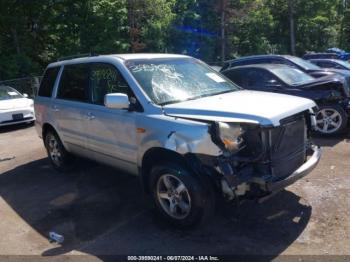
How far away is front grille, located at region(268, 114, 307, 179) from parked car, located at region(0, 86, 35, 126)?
30.3 ft

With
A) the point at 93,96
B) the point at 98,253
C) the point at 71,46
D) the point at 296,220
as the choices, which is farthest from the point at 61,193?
the point at 71,46

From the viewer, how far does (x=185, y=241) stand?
438cm

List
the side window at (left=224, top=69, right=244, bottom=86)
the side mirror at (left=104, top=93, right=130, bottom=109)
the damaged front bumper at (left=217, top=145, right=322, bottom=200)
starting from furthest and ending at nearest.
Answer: the side window at (left=224, top=69, right=244, bottom=86) → the side mirror at (left=104, top=93, right=130, bottom=109) → the damaged front bumper at (left=217, top=145, right=322, bottom=200)

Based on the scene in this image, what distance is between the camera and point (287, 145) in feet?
14.7

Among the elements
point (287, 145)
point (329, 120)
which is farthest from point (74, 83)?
point (329, 120)

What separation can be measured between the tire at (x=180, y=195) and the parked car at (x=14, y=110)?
8273mm

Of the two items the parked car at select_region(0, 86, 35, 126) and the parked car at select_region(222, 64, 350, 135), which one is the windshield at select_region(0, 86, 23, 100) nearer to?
the parked car at select_region(0, 86, 35, 126)

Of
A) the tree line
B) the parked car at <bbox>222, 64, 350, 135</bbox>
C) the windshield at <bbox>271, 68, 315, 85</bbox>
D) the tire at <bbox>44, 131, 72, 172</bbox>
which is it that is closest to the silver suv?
the tire at <bbox>44, 131, 72, 172</bbox>

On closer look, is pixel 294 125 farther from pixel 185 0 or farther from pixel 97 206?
pixel 185 0

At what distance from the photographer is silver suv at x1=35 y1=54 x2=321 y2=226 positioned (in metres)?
4.17

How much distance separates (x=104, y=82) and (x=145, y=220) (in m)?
1.89

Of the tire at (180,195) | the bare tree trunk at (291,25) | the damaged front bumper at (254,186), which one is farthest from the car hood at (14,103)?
the bare tree trunk at (291,25)

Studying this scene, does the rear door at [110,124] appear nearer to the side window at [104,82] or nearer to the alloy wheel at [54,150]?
the side window at [104,82]

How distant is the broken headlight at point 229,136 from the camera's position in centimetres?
414
